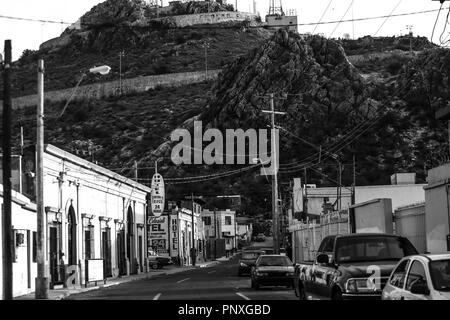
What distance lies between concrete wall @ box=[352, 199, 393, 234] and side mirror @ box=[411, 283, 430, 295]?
1838 centimetres

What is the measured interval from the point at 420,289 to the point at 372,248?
575 centimetres

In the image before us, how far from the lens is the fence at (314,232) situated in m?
38.0

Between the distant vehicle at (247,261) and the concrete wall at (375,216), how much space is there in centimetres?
1203

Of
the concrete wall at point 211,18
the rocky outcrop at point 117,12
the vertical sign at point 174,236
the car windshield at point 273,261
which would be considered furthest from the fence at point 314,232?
the concrete wall at point 211,18

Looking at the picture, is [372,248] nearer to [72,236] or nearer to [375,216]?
[375,216]

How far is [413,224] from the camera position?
26.7 metres

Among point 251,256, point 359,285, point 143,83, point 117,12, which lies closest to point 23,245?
point 251,256

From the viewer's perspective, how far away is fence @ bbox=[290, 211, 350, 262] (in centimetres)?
3798

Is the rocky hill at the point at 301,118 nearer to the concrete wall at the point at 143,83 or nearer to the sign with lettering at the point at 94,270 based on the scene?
the concrete wall at the point at 143,83

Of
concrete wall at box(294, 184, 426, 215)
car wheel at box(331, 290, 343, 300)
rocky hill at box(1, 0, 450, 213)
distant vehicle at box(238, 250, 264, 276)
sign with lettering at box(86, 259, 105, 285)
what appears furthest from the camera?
rocky hill at box(1, 0, 450, 213)
